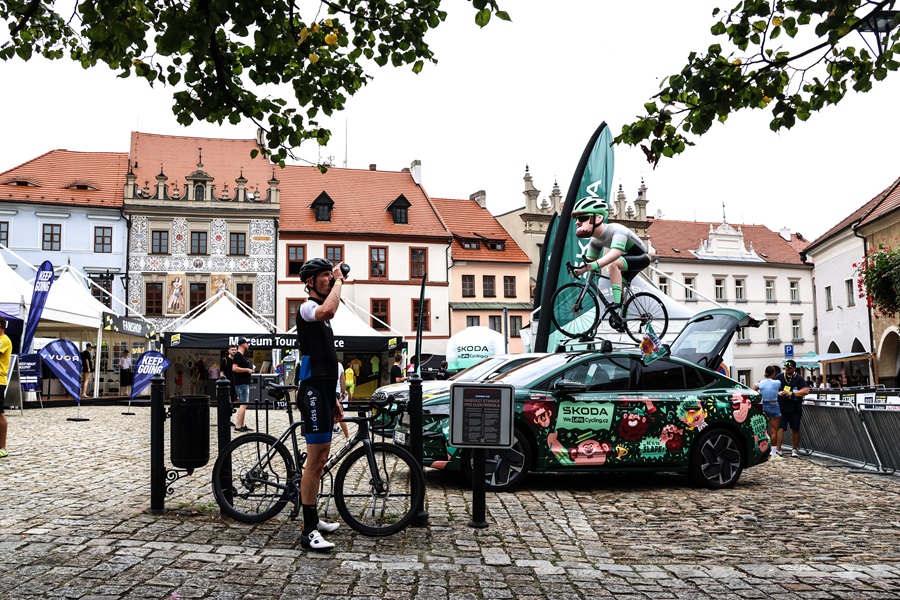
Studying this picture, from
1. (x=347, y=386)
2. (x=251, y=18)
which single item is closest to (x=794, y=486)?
(x=251, y=18)

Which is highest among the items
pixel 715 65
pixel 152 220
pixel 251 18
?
pixel 152 220

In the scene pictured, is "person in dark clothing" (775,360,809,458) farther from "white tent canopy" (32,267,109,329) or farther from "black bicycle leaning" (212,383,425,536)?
"white tent canopy" (32,267,109,329)

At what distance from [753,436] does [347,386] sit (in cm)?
1406

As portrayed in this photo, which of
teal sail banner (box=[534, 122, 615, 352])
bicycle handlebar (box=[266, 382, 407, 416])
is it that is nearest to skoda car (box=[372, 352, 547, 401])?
bicycle handlebar (box=[266, 382, 407, 416])

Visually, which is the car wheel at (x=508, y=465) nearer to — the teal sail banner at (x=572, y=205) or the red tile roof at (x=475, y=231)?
the teal sail banner at (x=572, y=205)

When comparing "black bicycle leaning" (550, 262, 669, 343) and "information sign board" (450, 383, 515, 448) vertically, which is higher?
"black bicycle leaning" (550, 262, 669, 343)

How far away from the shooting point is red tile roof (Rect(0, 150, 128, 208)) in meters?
44.1

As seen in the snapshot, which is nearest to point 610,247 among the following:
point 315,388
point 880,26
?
point 880,26

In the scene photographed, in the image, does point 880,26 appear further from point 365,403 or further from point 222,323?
point 222,323

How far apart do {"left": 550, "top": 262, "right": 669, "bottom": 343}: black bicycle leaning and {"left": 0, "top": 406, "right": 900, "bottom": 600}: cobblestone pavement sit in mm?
5112

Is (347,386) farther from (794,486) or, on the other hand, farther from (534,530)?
(534,530)

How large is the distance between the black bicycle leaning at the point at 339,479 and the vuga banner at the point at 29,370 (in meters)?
17.1

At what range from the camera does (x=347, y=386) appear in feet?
73.3

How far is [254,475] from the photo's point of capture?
6609mm
